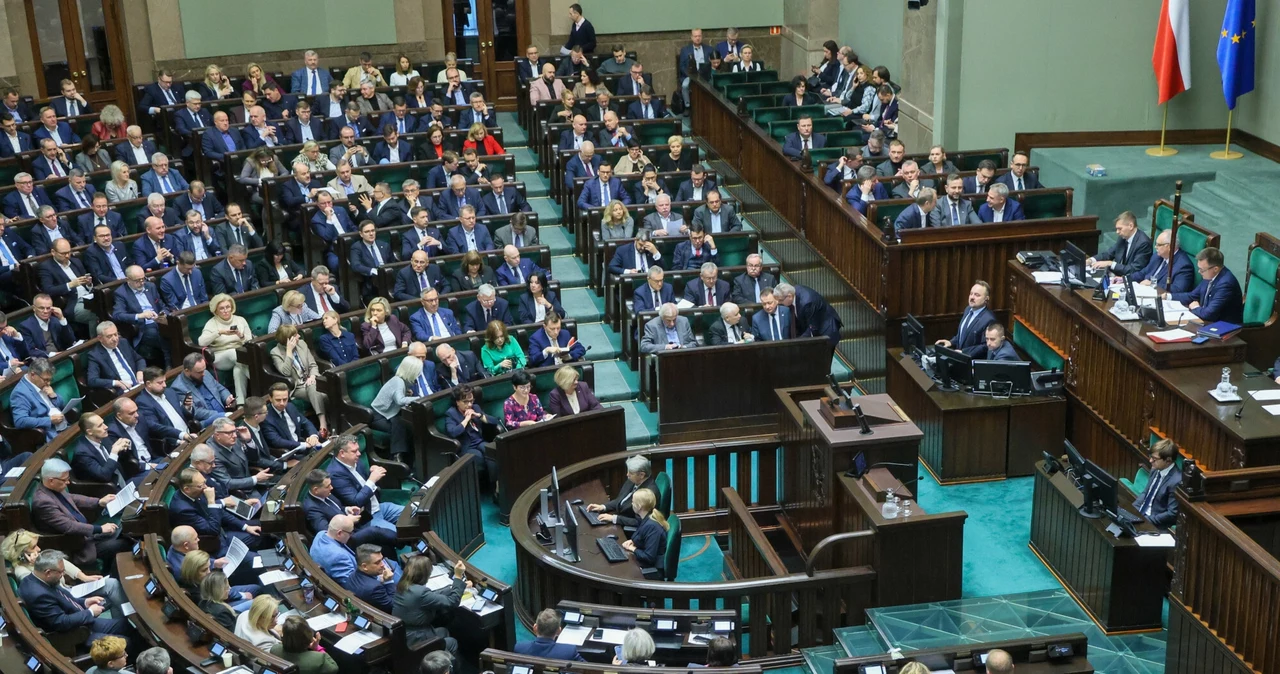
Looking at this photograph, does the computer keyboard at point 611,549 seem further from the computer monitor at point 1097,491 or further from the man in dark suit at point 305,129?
the man in dark suit at point 305,129

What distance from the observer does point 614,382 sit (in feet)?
33.8

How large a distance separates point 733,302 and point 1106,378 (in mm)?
2819

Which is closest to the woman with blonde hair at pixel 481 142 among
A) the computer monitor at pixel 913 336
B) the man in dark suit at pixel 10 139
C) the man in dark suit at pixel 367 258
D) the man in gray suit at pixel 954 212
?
the man in dark suit at pixel 367 258

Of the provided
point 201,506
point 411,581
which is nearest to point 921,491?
point 411,581

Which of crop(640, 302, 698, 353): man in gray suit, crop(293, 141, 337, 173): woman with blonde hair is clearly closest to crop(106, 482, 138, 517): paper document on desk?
crop(640, 302, 698, 353): man in gray suit

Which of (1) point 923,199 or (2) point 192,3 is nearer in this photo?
(1) point 923,199

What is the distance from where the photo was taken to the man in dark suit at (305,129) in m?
13.5

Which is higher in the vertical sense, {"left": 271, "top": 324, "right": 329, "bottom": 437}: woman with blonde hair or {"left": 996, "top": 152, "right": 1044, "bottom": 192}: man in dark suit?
{"left": 996, "top": 152, "right": 1044, "bottom": 192}: man in dark suit

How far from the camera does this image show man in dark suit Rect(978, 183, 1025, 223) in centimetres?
1032

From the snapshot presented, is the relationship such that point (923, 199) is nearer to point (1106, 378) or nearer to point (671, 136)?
point (1106, 378)

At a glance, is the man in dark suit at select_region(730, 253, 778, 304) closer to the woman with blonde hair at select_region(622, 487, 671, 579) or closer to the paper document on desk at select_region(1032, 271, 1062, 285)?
the paper document on desk at select_region(1032, 271, 1062, 285)

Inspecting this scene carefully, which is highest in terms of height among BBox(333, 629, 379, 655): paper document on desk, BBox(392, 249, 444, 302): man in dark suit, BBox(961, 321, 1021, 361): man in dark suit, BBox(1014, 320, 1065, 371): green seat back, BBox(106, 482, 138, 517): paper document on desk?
BBox(392, 249, 444, 302): man in dark suit

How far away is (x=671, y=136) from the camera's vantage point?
1341 cm

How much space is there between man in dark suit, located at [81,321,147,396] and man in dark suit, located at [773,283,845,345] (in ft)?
14.9
